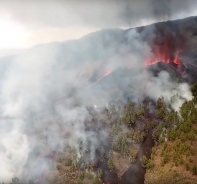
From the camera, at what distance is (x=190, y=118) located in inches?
2419

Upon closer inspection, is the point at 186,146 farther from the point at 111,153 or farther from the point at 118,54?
the point at 118,54

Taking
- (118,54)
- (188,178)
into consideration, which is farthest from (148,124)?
(118,54)

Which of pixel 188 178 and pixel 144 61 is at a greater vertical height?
pixel 144 61

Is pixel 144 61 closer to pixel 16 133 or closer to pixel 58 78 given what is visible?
pixel 58 78

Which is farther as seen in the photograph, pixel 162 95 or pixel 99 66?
pixel 99 66

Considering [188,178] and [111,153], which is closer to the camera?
[188,178]

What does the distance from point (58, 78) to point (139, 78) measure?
43.2 meters

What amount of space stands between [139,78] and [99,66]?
2731 centimetres

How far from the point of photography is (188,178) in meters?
45.8

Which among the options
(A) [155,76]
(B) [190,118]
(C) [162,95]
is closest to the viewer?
(B) [190,118]

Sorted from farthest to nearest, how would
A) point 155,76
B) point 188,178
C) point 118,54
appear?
point 118,54 < point 155,76 < point 188,178

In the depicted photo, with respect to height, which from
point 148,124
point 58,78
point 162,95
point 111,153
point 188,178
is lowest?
point 188,178

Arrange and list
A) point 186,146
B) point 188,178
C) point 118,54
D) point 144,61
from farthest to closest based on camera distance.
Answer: point 118,54 → point 144,61 → point 186,146 → point 188,178

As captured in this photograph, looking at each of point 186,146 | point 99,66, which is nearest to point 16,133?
point 186,146
